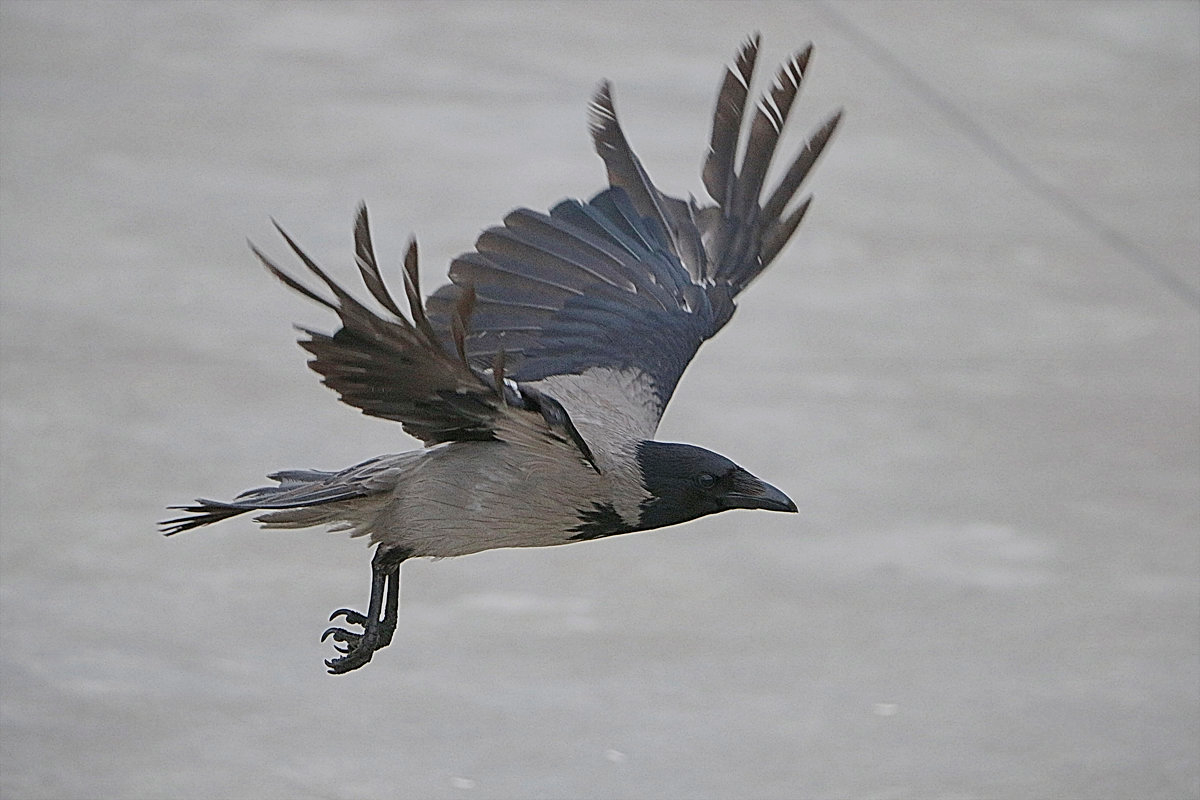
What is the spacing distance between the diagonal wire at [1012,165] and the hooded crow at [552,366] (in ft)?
10.5

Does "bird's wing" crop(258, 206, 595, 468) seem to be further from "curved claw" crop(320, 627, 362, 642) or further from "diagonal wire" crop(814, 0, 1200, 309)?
"diagonal wire" crop(814, 0, 1200, 309)

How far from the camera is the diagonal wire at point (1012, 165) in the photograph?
25.2 feet

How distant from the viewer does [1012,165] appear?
8.52 m

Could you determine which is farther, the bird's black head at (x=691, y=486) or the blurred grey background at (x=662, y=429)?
the blurred grey background at (x=662, y=429)

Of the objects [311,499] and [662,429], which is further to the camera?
[662,429]

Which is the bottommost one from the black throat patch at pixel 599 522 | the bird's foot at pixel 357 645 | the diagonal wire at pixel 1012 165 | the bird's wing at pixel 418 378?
the bird's foot at pixel 357 645

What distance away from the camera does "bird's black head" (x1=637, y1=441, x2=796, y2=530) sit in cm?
397

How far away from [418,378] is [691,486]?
626 mm

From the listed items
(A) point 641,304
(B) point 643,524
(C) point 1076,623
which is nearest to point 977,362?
(C) point 1076,623

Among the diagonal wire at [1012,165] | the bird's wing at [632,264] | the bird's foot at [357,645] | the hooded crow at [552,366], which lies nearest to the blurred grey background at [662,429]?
the diagonal wire at [1012,165]

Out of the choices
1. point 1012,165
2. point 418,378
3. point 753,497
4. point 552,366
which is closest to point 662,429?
point 552,366

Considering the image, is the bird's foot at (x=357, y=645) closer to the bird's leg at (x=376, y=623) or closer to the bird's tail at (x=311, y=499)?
the bird's leg at (x=376, y=623)

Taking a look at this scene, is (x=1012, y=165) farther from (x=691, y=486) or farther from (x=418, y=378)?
(x=418, y=378)

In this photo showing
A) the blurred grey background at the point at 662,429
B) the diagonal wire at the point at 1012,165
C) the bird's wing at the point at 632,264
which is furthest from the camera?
the diagonal wire at the point at 1012,165
